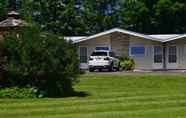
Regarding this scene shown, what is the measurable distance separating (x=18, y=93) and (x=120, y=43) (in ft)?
92.1

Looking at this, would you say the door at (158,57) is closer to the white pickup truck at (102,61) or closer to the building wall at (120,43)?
the building wall at (120,43)

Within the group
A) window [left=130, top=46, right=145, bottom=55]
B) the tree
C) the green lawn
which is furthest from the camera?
the tree

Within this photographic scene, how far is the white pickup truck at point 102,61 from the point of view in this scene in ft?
152

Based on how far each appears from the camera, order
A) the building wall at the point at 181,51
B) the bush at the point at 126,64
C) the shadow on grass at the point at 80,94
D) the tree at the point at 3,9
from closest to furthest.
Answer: the shadow on grass at the point at 80,94 → the bush at the point at 126,64 → the building wall at the point at 181,51 → the tree at the point at 3,9

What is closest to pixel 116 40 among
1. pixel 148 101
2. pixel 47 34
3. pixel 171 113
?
pixel 47 34

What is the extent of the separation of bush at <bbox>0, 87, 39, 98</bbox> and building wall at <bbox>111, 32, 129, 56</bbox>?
89.6 feet

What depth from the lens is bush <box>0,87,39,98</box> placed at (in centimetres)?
2277

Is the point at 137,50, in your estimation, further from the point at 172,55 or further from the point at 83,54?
the point at 83,54

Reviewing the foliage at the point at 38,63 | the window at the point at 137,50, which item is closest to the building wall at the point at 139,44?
the window at the point at 137,50

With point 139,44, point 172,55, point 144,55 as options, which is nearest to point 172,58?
point 172,55

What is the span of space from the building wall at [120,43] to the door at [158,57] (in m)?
2.36

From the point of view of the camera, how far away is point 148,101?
65.9 feet

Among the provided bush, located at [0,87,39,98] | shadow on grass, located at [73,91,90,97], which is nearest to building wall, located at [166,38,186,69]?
shadow on grass, located at [73,91,90,97]

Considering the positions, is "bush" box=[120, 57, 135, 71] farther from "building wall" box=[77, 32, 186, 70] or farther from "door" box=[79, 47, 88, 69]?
"door" box=[79, 47, 88, 69]
